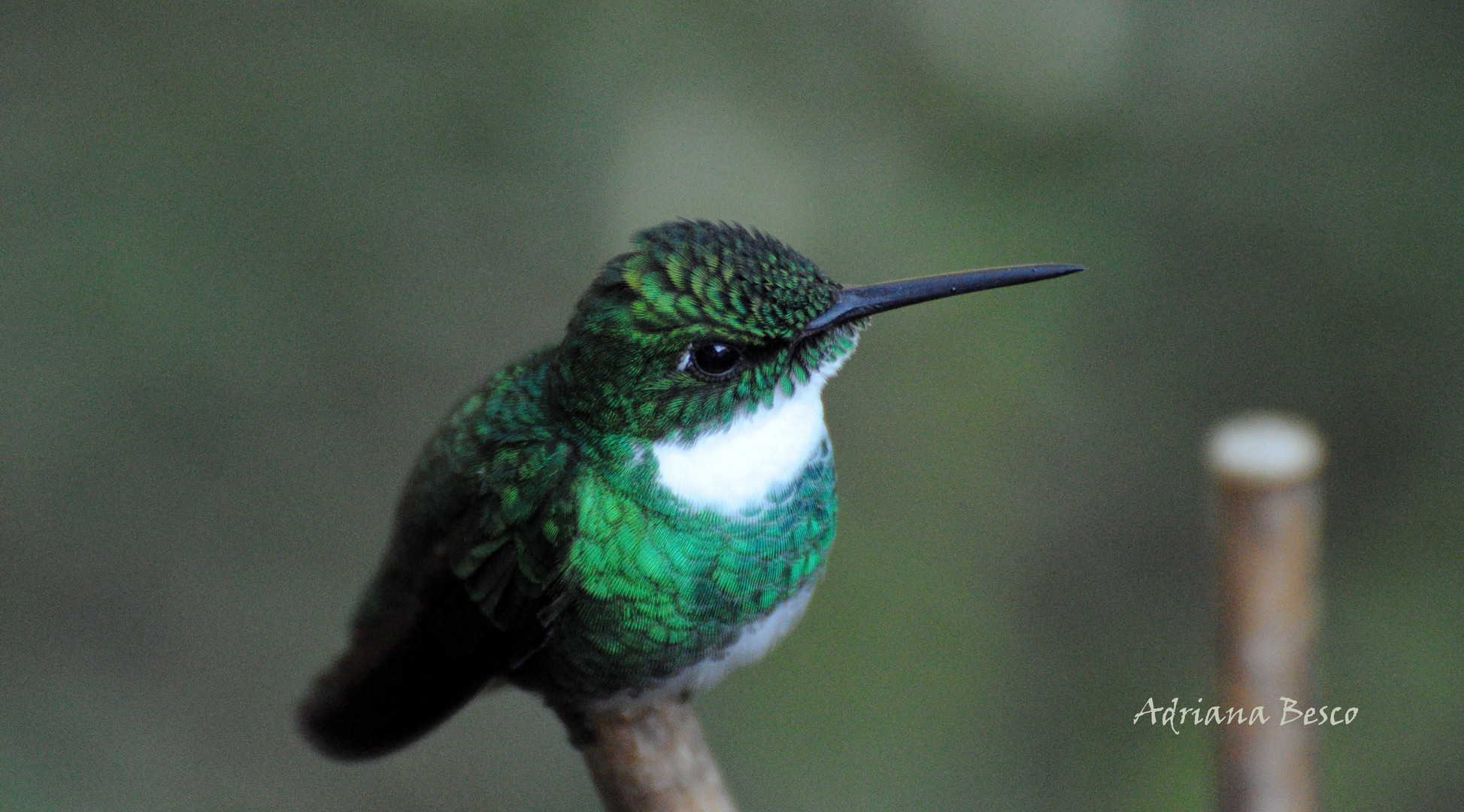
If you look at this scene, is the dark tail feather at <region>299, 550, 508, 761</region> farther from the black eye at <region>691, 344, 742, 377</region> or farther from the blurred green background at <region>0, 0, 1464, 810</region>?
the blurred green background at <region>0, 0, 1464, 810</region>

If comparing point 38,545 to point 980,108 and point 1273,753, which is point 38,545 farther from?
point 1273,753

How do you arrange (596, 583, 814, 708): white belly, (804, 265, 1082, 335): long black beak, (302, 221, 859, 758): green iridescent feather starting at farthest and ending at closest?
(596, 583, 814, 708): white belly
(302, 221, 859, 758): green iridescent feather
(804, 265, 1082, 335): long black beak

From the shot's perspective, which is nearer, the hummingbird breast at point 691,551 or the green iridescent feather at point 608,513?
the green iridescent feather at point 608,513

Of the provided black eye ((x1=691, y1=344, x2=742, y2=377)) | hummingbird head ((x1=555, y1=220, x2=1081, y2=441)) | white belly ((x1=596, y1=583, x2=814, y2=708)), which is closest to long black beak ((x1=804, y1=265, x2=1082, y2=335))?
hummingbird head ((x1=555, y1=220, x2=1081, y2=441))

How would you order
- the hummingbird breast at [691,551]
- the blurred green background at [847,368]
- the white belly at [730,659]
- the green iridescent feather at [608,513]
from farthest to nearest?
the blurred green background at [847,368]
the white belly at [730,659]
the hummingbird breast at [691,551]
the green iridescent feather at [608,513]

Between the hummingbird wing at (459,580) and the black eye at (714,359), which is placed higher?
the black eye at (714,359)

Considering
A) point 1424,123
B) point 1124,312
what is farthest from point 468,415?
point 1424,123

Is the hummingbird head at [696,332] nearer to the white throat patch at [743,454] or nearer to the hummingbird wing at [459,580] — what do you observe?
the white throat patch at [743,454]

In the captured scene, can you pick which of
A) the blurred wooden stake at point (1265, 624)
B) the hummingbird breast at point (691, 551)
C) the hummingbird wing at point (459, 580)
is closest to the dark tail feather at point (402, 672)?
the hummingbird wing at point (459, 580)
